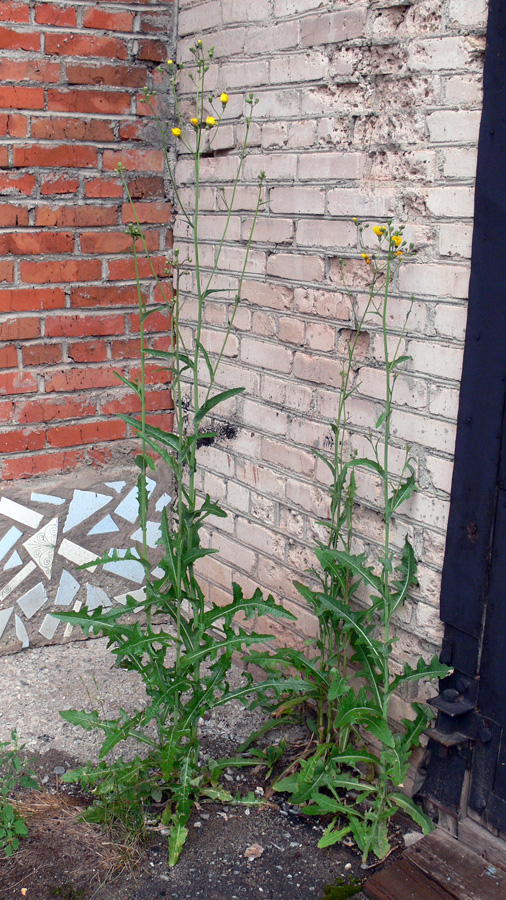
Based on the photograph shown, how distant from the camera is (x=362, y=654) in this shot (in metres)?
2.38

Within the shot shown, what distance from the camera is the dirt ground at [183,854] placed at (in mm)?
2102

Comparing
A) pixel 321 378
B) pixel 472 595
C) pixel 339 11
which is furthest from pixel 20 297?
pixel 472 595

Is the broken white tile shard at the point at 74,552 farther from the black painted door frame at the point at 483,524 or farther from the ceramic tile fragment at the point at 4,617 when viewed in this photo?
the black painted door frame at the point at 483,524

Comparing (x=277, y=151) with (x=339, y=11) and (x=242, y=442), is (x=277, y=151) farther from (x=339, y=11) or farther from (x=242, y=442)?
(x=242, y=442)

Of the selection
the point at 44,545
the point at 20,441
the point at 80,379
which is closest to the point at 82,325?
the point at 80,379

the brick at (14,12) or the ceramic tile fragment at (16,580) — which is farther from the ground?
the brick at (14,12)

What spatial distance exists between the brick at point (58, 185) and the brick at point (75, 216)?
0.16ft

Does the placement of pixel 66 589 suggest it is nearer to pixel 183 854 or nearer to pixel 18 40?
pixel 183 854

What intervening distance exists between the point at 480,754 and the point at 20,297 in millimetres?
2164

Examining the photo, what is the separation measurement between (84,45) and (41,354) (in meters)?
1.12

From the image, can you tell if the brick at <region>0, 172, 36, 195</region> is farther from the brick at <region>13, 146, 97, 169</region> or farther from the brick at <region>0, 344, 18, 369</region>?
the brick at <region>0, 344, 18, 369</region>

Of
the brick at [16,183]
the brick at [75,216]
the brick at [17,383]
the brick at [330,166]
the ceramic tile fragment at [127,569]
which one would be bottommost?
the ceramic tile fragment at [127,569]

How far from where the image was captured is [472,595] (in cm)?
216

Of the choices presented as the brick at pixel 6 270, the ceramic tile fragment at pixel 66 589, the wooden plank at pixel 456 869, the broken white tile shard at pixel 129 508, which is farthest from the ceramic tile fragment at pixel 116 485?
the wooden plank at pixel 456 869
